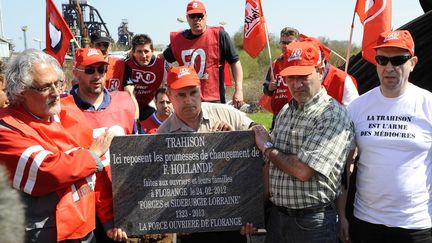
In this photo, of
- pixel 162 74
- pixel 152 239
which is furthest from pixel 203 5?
pixel 152 239

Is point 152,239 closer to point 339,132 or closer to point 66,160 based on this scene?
point 66,160

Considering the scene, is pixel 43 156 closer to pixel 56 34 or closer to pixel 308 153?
pixel 308 153

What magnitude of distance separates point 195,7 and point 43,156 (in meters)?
3.39

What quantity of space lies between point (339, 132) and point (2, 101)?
2.45 metres

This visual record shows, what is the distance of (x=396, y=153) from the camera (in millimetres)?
3143

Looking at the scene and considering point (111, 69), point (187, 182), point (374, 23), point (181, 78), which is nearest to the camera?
point (187, 182)

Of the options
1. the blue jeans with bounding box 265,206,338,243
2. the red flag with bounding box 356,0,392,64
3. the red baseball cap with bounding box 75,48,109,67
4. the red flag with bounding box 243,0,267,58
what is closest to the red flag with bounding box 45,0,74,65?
the red baseball cap with bounding box 75,48,109,67

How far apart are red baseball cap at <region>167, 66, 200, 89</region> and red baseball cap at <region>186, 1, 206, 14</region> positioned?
231 centimetres

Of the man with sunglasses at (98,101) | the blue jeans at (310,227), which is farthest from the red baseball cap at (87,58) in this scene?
the blue jeans at (310,227)

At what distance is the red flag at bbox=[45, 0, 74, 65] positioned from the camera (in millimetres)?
6016

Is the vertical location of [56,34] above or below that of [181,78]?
above

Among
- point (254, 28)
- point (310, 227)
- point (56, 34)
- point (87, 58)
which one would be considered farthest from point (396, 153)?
point (56, 34)

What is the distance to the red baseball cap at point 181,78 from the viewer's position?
12.1ft

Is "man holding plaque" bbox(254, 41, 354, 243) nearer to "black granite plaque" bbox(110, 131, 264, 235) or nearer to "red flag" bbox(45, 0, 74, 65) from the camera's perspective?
"black granite plaque" bbox(110, 131, 264, 235)
